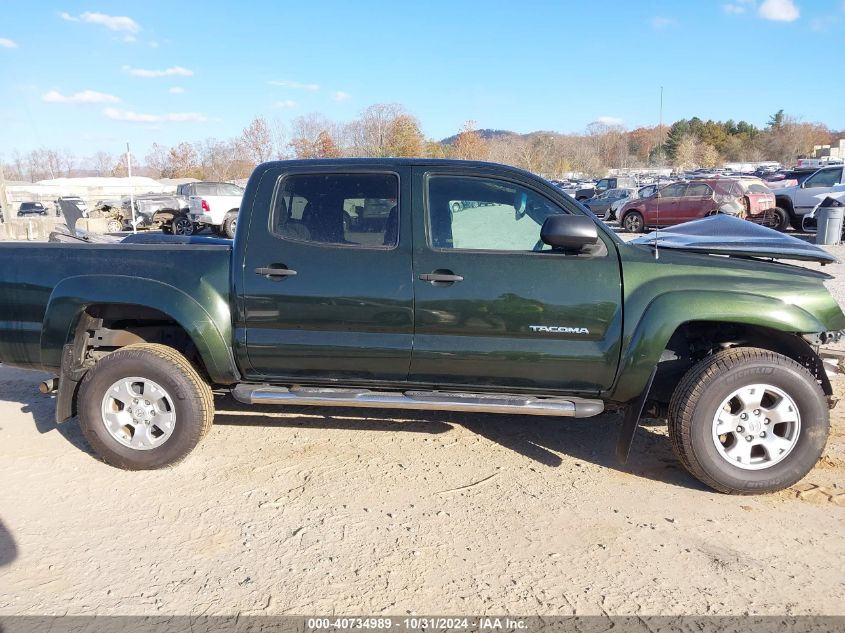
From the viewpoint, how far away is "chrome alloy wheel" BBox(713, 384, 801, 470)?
12.0 ft

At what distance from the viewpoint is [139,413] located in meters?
4.05

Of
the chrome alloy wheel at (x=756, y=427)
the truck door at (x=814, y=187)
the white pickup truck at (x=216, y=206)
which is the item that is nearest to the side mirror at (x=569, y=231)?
the chrome alloy wheel at (x=756, y=427)

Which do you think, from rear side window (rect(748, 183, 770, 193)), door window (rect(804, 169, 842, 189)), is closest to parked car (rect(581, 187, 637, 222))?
rear side window (rect(748, 183, 770, 193))

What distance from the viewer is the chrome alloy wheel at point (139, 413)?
4.03 metres

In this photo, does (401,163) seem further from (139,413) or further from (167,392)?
(139,413)

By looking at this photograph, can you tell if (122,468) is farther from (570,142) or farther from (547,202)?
(570,142)

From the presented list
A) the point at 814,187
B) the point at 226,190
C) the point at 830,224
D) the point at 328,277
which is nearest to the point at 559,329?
the point at 328,277

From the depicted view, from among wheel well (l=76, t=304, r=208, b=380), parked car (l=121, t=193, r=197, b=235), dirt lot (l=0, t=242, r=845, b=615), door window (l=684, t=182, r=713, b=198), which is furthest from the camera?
parked car (l=121, t=193, r=197, b=235)

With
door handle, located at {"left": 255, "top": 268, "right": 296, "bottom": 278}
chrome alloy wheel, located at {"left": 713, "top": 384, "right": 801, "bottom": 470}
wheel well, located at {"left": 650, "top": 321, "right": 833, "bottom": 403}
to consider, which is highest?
door handle, located at {"left": 255, "top": 268, "right": 296, "bottom": 278}

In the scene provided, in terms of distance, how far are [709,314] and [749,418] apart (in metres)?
0.66

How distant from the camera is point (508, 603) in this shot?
9.20 ft

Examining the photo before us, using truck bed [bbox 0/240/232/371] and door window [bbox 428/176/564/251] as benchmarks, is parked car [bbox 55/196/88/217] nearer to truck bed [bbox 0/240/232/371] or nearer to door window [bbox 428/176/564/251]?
truck bed [bbox 0/240/232/371]

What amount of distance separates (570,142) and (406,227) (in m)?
80.5

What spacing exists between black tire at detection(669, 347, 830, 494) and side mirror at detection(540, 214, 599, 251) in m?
1.02
